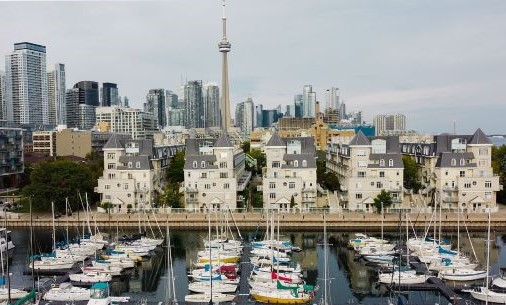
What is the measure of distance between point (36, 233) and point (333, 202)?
42089 mm

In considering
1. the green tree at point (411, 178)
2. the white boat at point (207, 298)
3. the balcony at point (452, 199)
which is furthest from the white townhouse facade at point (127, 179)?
the balcony at point (452, 199)

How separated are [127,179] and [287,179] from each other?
24.0 m

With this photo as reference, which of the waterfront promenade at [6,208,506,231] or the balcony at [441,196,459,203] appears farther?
the balcony at [441,196,459,203]

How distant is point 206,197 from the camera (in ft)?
238

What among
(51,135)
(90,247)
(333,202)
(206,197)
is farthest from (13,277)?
(51,135)

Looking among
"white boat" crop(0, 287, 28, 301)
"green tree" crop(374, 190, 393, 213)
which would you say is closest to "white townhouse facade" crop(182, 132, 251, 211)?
"green tree" crop(374, 190, 393, 213)

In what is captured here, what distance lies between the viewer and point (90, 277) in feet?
144

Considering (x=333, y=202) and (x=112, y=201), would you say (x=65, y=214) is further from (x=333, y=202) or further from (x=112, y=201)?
(x=333, y=202)

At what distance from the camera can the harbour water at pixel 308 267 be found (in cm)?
4100

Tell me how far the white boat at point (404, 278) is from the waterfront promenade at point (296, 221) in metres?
20.3

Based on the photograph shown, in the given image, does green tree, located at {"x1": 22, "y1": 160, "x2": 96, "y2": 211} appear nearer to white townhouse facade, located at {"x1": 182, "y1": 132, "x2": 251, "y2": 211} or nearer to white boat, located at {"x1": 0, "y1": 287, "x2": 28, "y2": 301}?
white townhouse facade, located at {"x1": 182, "y1": 132, "x2": 251, "y2": 211}

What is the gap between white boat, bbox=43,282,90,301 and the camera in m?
38.6

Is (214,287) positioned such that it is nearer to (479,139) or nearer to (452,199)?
(452,199)

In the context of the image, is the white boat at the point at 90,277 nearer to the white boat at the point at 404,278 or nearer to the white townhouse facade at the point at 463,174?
the white boat at the point at 404,278
